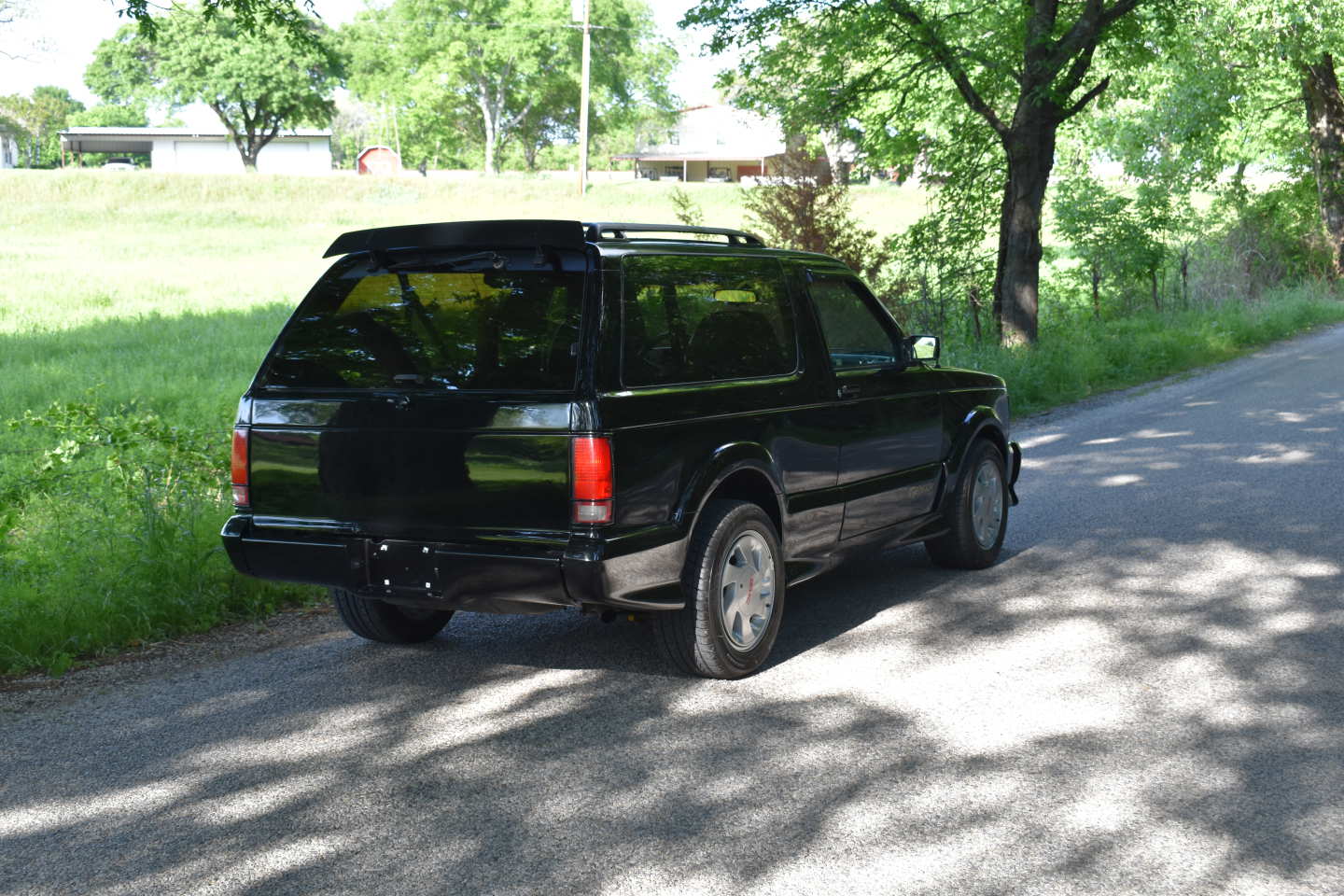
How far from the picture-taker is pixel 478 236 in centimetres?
528

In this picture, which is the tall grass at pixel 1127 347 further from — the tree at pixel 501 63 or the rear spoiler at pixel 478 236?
the tree at pixel 501 63

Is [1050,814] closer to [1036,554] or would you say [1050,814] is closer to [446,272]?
[446,272]

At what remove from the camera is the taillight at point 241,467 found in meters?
5.57

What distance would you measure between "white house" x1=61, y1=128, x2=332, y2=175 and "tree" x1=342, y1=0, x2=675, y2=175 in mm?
11722

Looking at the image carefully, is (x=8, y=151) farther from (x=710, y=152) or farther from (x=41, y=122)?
(x=710, y=152)

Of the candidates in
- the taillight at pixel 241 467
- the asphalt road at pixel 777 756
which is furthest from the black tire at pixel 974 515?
the taillight at pixel 241 467

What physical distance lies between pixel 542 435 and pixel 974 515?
3497mm

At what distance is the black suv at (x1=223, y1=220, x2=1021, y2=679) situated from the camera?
5023 millimetres

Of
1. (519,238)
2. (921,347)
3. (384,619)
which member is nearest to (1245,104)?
(921,347)

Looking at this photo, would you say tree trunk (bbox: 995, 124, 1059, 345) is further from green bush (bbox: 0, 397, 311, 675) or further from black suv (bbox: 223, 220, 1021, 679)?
black suv (bbox: 223, 220, 1021, 679)

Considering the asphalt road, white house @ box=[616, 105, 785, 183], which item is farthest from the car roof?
white house @ box=[616, 105, 785, 183]

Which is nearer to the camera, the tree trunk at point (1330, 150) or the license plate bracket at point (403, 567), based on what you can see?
the license plate bracket at point (403, 567)

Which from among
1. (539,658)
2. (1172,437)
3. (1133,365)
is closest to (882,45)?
(1133,365)

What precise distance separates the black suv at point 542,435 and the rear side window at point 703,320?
0.5 inches
